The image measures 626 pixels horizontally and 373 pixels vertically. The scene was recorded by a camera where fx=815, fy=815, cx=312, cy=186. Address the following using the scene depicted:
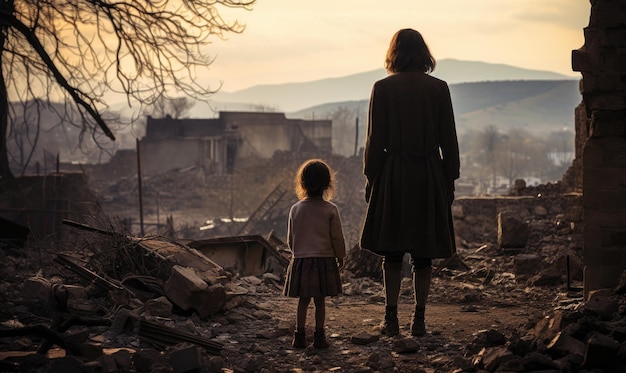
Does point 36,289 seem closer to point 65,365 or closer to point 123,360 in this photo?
point 123,360

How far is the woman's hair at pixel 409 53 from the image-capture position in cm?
597

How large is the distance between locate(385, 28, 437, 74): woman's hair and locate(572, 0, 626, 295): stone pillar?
1.47 meters

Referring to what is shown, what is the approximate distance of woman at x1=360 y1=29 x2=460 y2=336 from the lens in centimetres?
592

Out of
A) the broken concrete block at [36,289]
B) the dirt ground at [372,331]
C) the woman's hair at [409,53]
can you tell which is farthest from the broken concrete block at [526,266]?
the broken concrete block at [36,289]

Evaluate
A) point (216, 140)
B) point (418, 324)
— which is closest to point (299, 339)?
point (418, 324)

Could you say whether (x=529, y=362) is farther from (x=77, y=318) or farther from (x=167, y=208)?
(x=167, y=208)

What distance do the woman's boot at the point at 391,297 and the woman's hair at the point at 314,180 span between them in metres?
0.76

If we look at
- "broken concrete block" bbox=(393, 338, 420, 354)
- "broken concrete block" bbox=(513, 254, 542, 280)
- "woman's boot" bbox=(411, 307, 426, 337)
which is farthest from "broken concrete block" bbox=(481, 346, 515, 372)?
"broken concrete block" bbox=(513, 254, 542, 280)

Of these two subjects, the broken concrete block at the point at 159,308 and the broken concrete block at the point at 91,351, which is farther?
the broken concrete block at the point at 159,308

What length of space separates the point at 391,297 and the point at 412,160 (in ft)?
3.33

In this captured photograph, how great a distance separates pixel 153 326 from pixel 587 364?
2.83 meters

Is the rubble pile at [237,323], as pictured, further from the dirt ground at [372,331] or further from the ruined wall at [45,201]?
the ruined wall at [45,201]

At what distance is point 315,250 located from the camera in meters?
5.70

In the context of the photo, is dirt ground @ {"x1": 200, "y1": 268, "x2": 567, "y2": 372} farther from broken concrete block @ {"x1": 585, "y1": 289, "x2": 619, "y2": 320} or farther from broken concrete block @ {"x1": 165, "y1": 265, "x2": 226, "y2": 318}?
broken concrete block @ {"x1": 585, "y1": 289, "x2": 619, "y2": 320}
